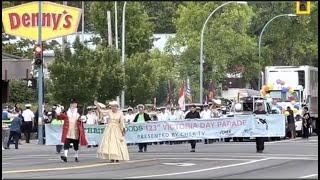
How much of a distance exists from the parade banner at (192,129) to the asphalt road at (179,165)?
1.43m

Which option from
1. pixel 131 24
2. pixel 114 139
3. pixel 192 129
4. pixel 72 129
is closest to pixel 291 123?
pixel 192 129

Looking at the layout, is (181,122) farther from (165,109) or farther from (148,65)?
(148,65)

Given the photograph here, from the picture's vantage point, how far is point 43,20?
41156 millimetres

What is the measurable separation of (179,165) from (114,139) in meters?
2.15

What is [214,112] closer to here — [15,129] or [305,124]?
[305,124]

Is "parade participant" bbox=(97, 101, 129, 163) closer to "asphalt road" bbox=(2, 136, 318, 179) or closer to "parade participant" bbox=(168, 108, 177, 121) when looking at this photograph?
"asphalt road" bbox=(2, 136, 318, 179)

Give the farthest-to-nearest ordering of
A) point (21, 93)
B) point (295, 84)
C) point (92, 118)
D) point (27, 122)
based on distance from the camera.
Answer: point (21, 93), point (295, 84), point (27, 122), point (92, 118)

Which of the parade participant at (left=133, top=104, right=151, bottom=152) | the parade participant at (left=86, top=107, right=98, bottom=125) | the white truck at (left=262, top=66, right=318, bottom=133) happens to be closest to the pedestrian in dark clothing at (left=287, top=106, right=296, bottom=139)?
the white truck at (left=262, top=66, right=318, bottom=133)

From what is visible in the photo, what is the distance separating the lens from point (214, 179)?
1761cm

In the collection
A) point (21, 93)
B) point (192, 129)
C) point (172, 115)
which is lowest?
point (192, 129)

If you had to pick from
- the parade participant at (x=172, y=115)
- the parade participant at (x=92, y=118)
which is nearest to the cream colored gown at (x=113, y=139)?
the parade participant at (x=92, y=118)

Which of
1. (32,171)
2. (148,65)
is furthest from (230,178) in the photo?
(148,65)

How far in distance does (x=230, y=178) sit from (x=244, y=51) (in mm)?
45106

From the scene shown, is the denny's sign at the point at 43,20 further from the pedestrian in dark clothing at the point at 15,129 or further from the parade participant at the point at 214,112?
the pedestrian in dark clothing at the point at 15,129
